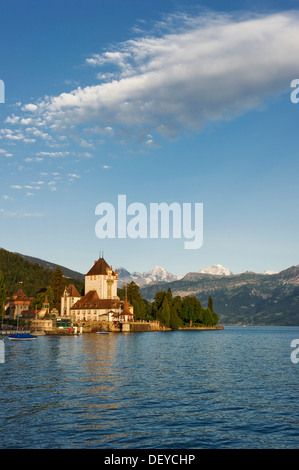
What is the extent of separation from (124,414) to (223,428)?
25.8ft

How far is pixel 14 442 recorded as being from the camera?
2603 cm

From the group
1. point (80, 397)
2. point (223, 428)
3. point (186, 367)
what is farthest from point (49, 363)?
point (223, 428)

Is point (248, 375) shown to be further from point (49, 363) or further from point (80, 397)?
point (49, 363)

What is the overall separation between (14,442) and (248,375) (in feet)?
125

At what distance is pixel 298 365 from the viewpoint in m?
70.8

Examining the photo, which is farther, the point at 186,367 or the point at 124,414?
the point at 186,367
